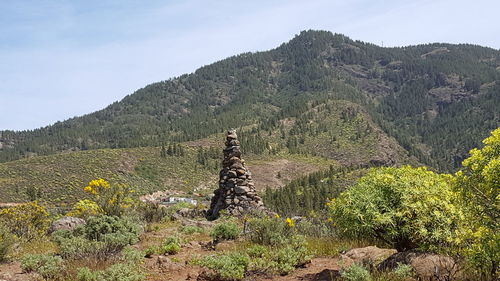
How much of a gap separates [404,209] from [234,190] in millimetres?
15260

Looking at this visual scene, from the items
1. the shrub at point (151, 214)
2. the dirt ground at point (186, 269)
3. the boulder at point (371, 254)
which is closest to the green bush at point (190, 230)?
the dirt ground at point (186, 269)

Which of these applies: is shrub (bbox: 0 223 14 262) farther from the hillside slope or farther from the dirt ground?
the hillside slope

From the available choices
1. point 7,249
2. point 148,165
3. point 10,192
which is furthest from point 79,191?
point 7,249

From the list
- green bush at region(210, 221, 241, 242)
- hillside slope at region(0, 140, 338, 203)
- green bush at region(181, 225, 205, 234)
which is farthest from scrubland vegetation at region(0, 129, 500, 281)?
hillside slope at region(0, 140, 338, 203)

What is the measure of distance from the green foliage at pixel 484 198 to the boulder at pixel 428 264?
2.77ft

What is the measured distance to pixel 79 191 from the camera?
216ft

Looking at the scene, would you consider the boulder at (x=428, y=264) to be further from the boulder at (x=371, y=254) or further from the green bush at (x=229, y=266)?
the green bush at (x=229, y=266)

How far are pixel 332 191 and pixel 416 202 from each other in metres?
60.2

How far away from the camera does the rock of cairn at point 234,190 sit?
2262 centimetres

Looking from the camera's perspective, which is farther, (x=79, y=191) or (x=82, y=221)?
(x=79, y=191)

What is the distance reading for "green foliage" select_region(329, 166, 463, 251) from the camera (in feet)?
27.2

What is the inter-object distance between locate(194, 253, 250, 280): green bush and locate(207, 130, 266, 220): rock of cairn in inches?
472

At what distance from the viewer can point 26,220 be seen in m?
18.2

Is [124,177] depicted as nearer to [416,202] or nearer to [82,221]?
[82,221]
